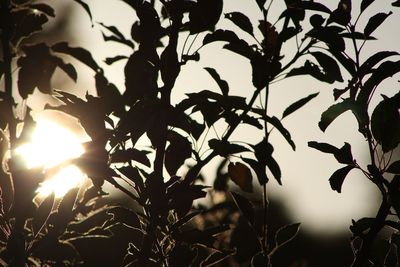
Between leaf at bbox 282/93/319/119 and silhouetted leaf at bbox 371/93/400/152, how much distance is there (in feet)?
1.98

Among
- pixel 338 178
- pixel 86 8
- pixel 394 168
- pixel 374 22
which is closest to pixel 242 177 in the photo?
pixel 338 178

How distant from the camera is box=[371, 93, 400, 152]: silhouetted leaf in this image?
226 centimetres

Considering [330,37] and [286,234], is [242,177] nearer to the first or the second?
[286,234]

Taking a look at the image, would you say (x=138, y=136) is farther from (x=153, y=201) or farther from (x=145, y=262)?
(x=145, y=262)

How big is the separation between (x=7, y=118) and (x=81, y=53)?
2.15ft

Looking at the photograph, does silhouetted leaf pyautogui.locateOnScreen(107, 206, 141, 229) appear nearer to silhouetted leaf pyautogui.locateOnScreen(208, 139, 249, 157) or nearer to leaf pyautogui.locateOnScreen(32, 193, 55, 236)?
leaf pyautogui.locateOnScreen(32, 193, 55, 236)

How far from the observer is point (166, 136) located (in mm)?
2543

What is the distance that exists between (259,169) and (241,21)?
76 centimetres

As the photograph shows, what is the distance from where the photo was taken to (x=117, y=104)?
271 centimetres

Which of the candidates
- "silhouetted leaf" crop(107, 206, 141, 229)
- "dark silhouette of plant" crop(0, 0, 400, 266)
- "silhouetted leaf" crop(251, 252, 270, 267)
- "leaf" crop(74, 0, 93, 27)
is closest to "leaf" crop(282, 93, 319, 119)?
"dark silhouette of plant" crop(0, 0, 400, 266)

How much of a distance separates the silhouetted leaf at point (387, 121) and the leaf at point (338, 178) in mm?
189

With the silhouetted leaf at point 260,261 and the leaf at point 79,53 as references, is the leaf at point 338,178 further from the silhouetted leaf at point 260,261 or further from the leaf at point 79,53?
the leaf at point 79,53

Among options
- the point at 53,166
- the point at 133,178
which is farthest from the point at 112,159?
the point at 53,166

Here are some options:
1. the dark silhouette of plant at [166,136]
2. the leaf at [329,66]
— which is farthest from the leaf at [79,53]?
the leaf at [329,66]
